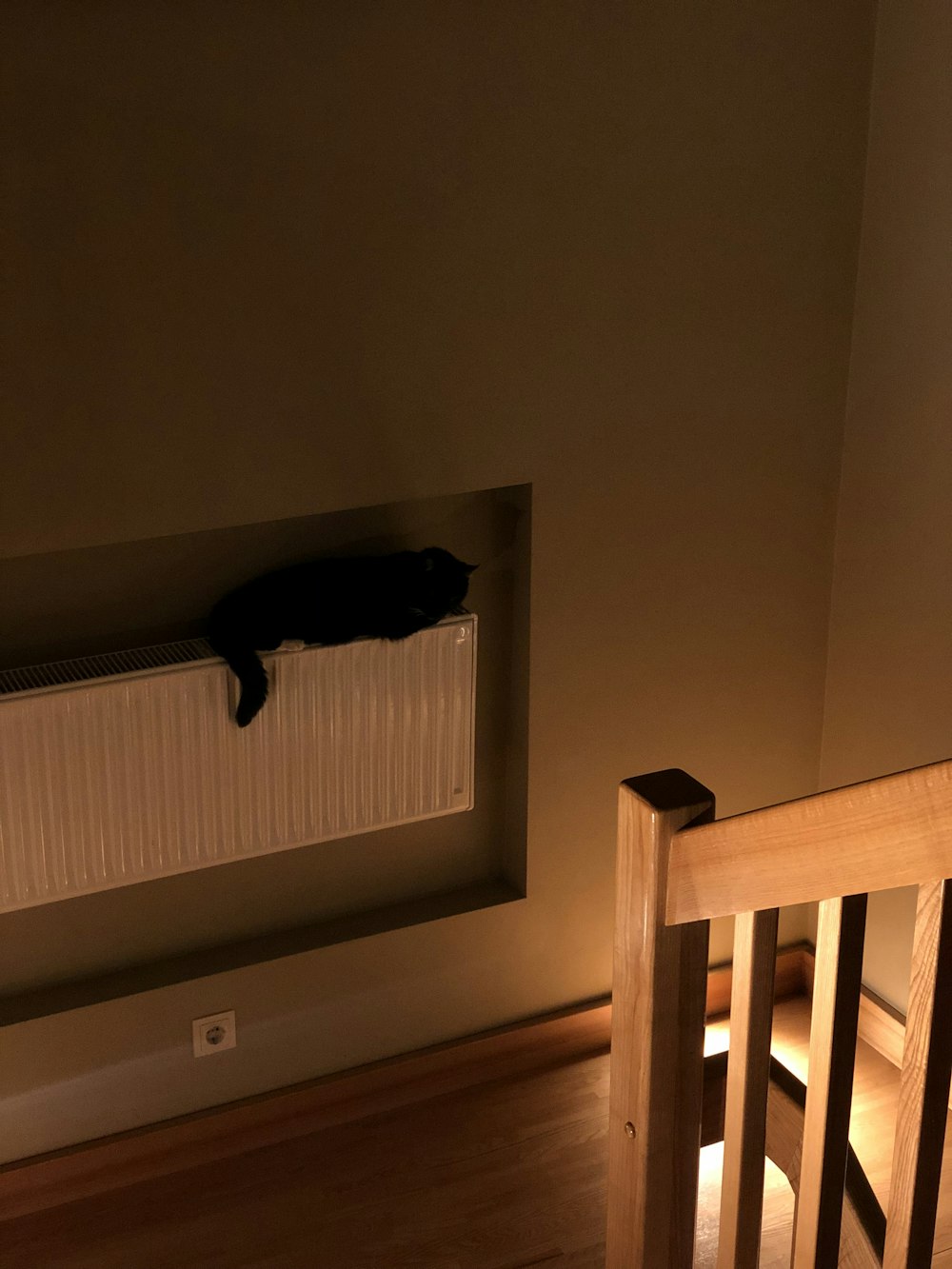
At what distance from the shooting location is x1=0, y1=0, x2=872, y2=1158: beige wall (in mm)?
2121

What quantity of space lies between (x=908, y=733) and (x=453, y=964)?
110cm

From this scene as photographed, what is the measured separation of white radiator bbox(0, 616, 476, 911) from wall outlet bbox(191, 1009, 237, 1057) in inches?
15.7

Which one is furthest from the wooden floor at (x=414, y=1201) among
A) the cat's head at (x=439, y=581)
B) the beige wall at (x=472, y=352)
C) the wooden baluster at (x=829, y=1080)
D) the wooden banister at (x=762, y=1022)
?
the wooden baluster at (x=829, y=1080)

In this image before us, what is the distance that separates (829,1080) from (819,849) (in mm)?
190

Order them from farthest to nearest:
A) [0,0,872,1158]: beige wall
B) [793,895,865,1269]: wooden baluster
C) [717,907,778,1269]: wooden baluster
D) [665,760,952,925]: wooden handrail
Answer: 1. [0,0,872,1158]: beige wall
2. [717,907,778,1269]: wooden baluster
3. [793,895,865,1269]: wooden baluster
4. [665,760,952,925]: wooden handrail

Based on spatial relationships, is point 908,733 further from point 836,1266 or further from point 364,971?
point 836,1266

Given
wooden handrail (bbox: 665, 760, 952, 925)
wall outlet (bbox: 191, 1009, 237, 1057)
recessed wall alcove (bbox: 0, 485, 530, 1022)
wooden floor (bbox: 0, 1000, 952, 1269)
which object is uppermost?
wooden handrail (bbox: 665, 760, 952, 925)

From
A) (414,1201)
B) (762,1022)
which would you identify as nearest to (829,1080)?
(762,1022)

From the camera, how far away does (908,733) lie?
9.32 ft

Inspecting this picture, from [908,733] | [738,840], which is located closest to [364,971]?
[908,733]

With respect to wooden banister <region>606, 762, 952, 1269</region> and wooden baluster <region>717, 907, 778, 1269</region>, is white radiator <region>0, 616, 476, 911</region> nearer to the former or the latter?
wooden banister <region>606, 762, 952, 1269</region>

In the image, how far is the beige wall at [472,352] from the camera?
2.12m

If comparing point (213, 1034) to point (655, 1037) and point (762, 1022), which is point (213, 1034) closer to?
point (655, 1037)

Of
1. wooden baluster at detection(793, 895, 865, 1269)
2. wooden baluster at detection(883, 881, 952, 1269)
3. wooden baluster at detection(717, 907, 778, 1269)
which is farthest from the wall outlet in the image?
wooden baluster at detection(883, 881, 952, 1269)
